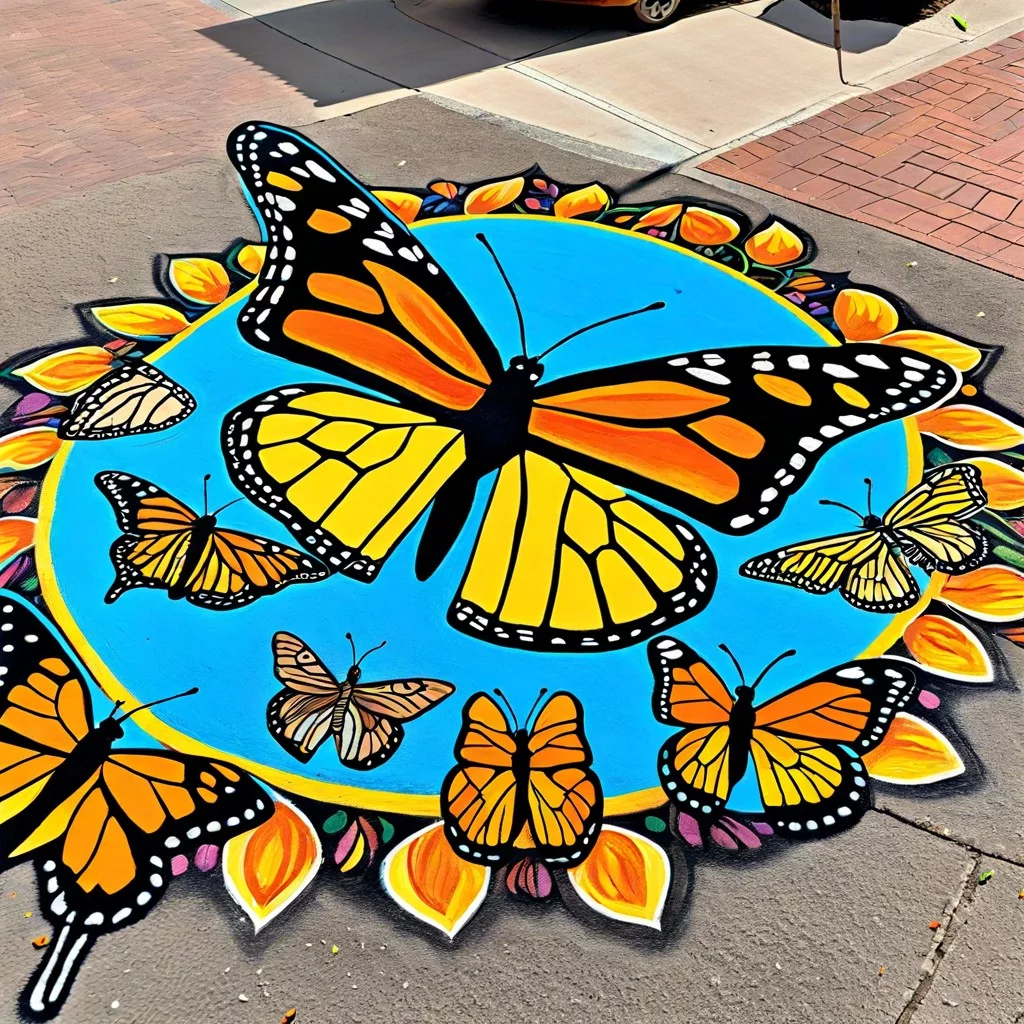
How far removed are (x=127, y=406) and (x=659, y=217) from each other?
132 inches

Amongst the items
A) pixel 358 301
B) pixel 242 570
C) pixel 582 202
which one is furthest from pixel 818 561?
pixel 582 202

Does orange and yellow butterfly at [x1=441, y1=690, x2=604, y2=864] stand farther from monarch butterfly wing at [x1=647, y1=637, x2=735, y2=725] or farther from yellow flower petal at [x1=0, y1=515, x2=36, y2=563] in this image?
yellow flower petal at [x1=0, y1=515, x2=36, y2=563]

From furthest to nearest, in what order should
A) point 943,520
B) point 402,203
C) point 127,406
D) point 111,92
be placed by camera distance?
point 111,92 < point 402,203 < point 127,406 < point 943,520

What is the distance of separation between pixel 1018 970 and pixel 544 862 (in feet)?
4.60

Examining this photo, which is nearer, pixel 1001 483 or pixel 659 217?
pixel 1001 483

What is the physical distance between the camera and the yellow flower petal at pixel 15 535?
4039 mm

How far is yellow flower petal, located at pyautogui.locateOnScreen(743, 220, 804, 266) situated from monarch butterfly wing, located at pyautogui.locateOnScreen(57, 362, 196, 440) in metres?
3.28

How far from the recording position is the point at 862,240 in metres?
5.90

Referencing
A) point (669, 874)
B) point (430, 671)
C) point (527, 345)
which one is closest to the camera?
point (669, 874)

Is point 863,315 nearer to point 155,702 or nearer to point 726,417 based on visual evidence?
point 726,417

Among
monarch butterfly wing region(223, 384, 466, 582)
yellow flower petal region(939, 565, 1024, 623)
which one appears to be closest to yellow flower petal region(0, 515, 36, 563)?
monarch butterfly wing region(223, 384, 466, 582)

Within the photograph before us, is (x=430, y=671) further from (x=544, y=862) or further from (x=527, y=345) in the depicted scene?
(x=527, y=345)

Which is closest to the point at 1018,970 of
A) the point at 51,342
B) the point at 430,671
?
the point at 430,671

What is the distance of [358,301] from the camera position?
5.15m
